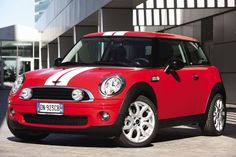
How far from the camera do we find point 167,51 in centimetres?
788

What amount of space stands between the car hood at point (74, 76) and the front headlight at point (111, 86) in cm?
6

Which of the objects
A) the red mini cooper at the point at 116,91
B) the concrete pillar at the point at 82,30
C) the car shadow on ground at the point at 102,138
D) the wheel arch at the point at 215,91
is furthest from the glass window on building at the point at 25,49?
the red mini cooper at the point at 116,91

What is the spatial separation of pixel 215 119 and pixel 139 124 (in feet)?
6.67

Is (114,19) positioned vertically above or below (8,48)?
below

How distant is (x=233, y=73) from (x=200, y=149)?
476 inches

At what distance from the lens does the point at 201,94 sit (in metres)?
8.33

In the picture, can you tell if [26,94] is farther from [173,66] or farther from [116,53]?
[173,66]

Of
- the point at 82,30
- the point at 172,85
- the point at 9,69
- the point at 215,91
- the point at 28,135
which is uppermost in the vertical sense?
the point at 82,30

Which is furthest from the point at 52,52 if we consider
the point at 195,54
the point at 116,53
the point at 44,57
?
the point at 116,53

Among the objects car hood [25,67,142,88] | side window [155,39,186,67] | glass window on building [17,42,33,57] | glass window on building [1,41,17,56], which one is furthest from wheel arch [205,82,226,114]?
glass window on building [17,42,33,57]

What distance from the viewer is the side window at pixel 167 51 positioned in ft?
25.0

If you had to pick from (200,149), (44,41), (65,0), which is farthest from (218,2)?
(44,41)

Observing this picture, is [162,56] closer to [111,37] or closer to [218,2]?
[111,37]

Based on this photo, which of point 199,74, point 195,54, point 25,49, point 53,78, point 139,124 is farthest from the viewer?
point 25,49
